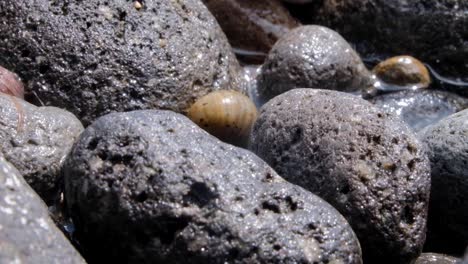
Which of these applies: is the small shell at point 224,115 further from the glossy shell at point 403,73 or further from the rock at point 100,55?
the glossy shell at point 403,73

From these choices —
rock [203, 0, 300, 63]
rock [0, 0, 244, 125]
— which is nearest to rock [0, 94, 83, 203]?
rock [0, 0, 244, 125]

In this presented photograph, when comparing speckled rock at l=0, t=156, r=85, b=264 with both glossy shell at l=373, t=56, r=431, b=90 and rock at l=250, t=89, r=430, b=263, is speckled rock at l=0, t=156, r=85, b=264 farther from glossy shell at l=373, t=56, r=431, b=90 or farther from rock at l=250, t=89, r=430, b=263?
glossy shell at l=373, t=56, r=431, b=90

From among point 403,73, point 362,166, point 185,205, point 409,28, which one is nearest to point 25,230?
point 185,205

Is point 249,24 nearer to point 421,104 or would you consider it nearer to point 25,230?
point 421,104

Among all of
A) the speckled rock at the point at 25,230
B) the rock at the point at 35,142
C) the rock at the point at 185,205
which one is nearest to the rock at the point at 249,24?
the rock at the point at 35,142

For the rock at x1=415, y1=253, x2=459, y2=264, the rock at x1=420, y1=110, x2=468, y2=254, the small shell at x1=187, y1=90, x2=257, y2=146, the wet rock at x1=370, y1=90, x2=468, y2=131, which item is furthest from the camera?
the wet rock at x1=370, y1=90, x2=468, y2=131

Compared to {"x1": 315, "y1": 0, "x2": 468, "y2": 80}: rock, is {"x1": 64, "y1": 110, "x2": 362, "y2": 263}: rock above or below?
above

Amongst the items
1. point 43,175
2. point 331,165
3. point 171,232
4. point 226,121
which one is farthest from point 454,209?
point 43,175
